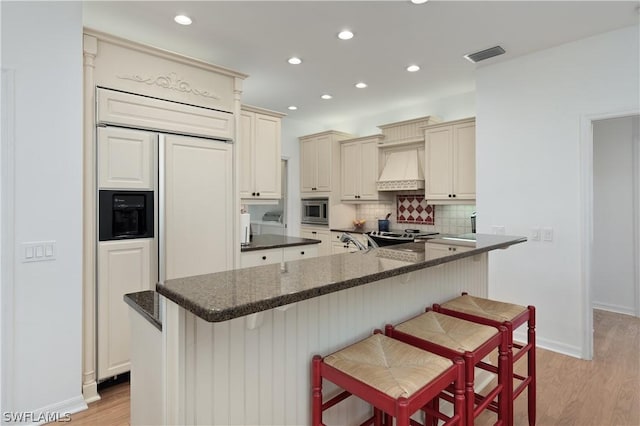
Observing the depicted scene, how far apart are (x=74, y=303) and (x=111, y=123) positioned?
3.94ft

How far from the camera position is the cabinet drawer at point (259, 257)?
3199 mm

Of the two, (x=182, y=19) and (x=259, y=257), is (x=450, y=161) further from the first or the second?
(x=182, y=19)

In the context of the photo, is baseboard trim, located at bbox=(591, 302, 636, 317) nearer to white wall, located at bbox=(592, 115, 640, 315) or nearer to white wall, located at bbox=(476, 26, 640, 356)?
white wall, located at bbox=(592, 115, 640, 315)

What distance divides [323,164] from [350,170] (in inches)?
17.7

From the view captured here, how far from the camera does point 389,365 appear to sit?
130 cm

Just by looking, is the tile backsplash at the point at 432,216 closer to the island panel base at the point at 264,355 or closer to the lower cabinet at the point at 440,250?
the lower cabinet at the point at 440,250

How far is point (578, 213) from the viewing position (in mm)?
2918

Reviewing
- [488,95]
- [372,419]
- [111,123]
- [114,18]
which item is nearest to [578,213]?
[488,95]

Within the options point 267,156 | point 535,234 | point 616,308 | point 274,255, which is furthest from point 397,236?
point 616,308

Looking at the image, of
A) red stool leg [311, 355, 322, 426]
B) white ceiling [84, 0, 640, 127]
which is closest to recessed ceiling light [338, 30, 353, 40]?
white ceiling [84, 0, 640, 127]

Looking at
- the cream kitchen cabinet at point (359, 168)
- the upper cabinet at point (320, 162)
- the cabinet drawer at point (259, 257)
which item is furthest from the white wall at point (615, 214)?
the cabinet drawer at point (259, 257)

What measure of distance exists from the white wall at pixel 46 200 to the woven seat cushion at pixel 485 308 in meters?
2.27

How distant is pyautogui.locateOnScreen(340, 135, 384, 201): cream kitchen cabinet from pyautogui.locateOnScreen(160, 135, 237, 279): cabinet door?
2669mm

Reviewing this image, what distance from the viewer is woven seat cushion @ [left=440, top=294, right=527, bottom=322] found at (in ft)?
6.18
